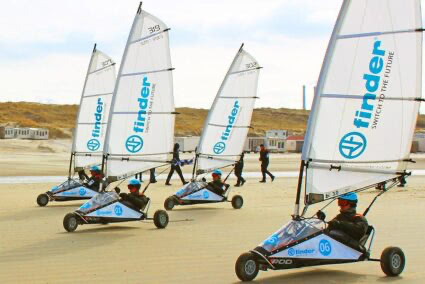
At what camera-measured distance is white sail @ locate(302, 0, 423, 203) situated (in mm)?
9609

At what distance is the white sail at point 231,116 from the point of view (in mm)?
19844

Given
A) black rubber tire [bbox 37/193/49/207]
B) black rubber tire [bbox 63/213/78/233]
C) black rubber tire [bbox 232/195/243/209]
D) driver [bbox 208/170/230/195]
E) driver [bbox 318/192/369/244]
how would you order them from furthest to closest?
black rubber tire [bbox 37/193/49/207] → driver [bbox 208/170/230/195] → black rubber tire [bbox 232/195/243/209] → black rubber tire [bbox 63/213/78/233] → driver [bbox 318/192/369/244]

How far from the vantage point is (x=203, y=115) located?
6019 inches

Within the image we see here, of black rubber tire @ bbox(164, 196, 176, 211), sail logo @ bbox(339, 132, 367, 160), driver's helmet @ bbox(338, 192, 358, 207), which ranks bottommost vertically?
black rubber tire @ bbox(164, 196, 176, 211)

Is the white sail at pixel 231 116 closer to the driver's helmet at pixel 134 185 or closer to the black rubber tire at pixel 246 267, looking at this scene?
the driver's helmet at pixel 134 185

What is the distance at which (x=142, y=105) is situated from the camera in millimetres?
16047

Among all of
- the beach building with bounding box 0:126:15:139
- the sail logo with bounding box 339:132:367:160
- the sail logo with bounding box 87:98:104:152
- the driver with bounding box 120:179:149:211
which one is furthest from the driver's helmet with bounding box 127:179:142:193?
the beach building with bounding box 0:126:15:139

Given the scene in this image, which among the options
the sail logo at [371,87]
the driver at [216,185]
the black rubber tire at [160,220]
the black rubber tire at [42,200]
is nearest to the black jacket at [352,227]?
the sail logo at [371,87]

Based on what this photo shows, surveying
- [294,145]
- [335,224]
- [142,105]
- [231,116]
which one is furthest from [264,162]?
[294,145]

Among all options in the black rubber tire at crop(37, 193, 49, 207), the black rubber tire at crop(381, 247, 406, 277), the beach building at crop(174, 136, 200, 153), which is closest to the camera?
the black rubber tire at crop(381, 247, 406, 277)

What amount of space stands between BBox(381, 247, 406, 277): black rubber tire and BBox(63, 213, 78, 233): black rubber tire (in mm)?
6040

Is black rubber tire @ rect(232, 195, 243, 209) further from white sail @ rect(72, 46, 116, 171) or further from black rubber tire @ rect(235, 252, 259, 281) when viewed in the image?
black rubber tire @ rect(235, 252, 259, 281)

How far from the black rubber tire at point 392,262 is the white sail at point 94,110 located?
1370 cm

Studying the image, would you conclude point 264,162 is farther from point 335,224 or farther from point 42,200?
point 335,224
